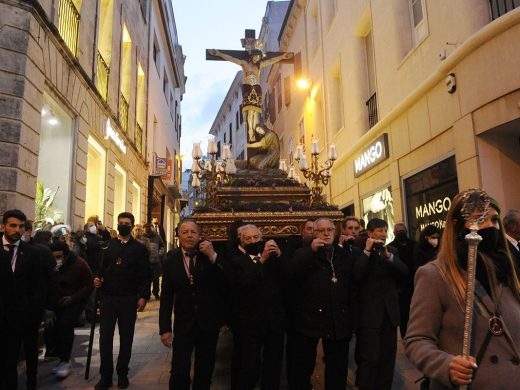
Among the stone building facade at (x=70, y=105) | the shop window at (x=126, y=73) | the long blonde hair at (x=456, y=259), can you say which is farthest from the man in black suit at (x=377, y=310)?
the shop window at (x=126, y=73)

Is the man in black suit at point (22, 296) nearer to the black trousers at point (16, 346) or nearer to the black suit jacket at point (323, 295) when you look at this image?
the black trousers at point (16, 346)

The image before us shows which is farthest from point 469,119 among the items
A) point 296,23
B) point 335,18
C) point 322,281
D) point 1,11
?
point 296,23

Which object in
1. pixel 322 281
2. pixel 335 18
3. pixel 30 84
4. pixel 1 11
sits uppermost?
pixel 335 18

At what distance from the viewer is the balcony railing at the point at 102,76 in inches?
484

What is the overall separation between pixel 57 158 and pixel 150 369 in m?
6.34

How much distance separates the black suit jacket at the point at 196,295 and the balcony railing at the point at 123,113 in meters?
11.8

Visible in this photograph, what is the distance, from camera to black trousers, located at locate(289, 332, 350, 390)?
3.81 meters

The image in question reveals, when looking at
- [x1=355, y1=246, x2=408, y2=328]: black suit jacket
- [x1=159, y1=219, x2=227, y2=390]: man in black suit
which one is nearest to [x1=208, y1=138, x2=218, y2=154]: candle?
[x1=159, y1=219, x2=227, y2=390]: man in black suit

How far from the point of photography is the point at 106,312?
15.9 feet

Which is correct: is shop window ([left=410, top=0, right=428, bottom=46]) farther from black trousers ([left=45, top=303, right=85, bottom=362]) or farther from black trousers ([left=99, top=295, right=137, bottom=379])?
black trousers ([left=45, top=303, right=85, bottom=362])

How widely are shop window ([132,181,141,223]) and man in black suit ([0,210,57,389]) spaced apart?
42.6ft

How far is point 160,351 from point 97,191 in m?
7.60

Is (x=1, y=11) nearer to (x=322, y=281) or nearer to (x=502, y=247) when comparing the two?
(x=322, y=281)

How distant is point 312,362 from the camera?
3.97 meters
